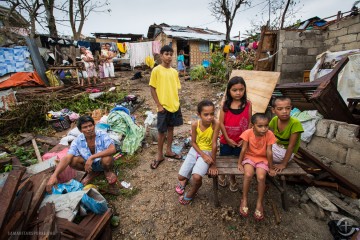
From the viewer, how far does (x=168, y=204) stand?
2.66 m

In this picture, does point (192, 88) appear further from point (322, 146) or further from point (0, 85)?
point (0, 85)

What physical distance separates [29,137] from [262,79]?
5.73 meters

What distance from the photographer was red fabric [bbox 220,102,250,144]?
98.5 inches

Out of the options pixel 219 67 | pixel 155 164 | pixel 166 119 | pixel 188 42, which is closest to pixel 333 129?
pixel 166 119

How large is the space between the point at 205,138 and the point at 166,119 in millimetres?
1054

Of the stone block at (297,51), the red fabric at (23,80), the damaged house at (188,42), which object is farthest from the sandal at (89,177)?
the damaged house at (188,42)

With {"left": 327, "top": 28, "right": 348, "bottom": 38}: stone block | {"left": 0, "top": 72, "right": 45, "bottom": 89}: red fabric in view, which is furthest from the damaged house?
{"left": 327, "top": 28, "right": 348, "bottom": 38}: stone block

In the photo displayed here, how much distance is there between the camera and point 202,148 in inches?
100

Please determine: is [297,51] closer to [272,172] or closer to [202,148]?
[272,172]

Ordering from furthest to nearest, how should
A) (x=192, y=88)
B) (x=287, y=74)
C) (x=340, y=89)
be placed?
(x=192, y=88), (x=287, y=74), (x=340, y=89)

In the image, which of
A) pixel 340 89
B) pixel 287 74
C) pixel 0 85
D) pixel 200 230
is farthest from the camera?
pixel 0 85

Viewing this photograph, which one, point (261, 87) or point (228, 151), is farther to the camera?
point (261, 87)

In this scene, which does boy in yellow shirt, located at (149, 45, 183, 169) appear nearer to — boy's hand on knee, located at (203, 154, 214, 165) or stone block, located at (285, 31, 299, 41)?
boy's hand on knee, located at (203, 154, 214, 165)

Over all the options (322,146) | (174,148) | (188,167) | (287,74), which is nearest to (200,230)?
(188,167)
